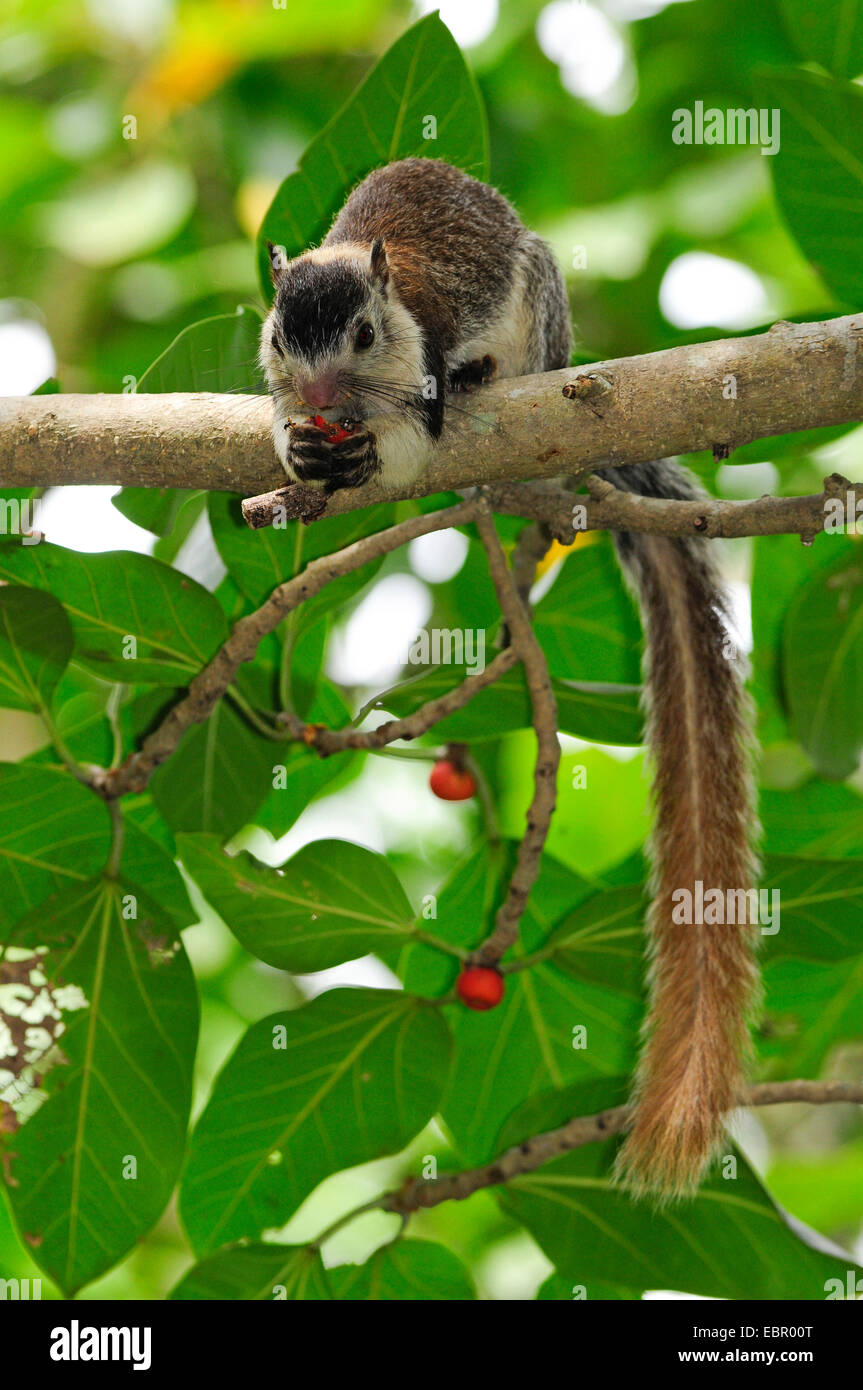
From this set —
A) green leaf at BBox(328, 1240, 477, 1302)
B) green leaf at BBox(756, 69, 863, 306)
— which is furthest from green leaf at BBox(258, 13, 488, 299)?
green leaf at BBox(328, 1240, 477, 1302)

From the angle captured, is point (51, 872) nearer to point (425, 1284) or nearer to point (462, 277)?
point (425, 1284)

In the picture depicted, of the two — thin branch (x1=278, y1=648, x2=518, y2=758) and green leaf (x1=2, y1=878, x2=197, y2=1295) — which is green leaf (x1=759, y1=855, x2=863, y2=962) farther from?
green leaf (x1=2, y1=878, x2=197, y2=1295)

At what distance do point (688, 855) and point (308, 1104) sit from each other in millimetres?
543

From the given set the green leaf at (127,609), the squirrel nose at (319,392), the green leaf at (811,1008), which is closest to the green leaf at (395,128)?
the squirrel nose at (319,392)

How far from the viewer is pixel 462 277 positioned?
→ 1.58 m

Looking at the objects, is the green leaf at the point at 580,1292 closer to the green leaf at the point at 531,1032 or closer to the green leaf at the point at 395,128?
the green leaf at the point at 531,1032

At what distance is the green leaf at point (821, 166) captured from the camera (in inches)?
49.9

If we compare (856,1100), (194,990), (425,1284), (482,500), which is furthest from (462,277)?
(425,1284)

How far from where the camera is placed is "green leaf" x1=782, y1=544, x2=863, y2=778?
1.56 metres

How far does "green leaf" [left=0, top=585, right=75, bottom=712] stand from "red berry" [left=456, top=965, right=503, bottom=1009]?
1.89ft

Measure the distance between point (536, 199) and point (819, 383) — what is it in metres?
1.72

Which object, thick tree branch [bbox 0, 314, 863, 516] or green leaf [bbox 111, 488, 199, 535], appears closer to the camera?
thick tree branch [bbox 0, 314, 863, 516]

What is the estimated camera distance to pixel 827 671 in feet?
5.15

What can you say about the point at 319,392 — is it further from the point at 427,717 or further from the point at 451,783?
the point at 451,783
